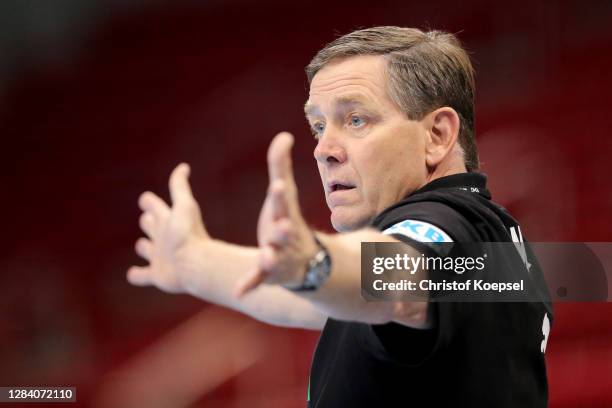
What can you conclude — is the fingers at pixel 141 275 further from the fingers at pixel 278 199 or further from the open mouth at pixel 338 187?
the open mouth at pixel 338 187

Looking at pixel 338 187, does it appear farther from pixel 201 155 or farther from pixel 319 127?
pixel 201 155

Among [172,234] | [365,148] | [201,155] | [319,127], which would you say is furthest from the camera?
[201,155]

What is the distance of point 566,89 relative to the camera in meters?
3.57

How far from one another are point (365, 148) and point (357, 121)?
0.17ft

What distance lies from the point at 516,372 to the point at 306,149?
267 cm

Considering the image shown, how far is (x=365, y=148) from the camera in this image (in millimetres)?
1237

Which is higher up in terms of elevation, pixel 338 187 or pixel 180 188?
pixel 338 187

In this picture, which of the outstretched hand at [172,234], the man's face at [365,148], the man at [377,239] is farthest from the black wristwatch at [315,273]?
the man's face at [365,148]

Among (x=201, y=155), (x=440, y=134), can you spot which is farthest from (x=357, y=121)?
(x=201, y=155)

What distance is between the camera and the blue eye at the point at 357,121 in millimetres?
1257

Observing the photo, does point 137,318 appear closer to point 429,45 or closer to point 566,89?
point 566,89

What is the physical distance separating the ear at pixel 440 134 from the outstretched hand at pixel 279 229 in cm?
57

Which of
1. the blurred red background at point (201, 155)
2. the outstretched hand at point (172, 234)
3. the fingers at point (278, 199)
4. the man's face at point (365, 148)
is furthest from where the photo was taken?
the blurred red background at point (201, 155)

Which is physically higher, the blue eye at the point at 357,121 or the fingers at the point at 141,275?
the blue eye at the point at 357,121
